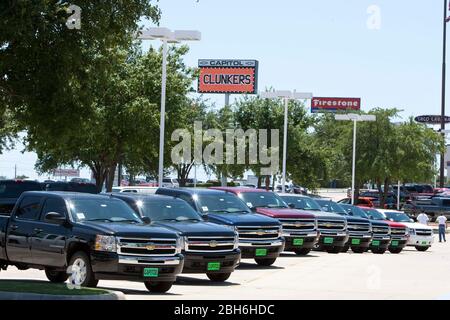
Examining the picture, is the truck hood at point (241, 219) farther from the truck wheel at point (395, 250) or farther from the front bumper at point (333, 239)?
the truck wheel at point (395, 250)

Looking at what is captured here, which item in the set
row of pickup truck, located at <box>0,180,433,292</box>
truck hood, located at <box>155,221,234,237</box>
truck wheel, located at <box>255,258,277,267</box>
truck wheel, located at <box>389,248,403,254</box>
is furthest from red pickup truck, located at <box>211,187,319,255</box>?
truck wheel, located at <box>389,248,403,254</box>

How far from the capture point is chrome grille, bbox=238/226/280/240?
76.7 feet

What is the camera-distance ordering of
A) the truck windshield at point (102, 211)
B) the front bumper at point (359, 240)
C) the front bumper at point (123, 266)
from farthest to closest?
the front bumper at point (359, 240), the truck windshield at point (102, 211), the front bumper at point (123, 266)

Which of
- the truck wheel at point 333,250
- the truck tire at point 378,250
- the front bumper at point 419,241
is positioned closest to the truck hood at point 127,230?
the truck wheel at point 333,250

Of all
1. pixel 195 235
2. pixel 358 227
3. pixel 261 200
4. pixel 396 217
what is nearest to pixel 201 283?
pixel 195 235

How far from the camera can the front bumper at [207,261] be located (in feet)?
64.6

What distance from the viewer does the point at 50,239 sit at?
58.9 feet

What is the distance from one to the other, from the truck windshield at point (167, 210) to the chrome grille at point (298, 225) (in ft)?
22.4

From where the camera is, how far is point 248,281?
832 inches

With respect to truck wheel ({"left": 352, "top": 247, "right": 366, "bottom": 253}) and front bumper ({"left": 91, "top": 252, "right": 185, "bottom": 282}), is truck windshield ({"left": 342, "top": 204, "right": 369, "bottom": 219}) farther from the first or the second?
front bumper ({"left": 91, "top": 252, "right": 185, "bottom": 282})

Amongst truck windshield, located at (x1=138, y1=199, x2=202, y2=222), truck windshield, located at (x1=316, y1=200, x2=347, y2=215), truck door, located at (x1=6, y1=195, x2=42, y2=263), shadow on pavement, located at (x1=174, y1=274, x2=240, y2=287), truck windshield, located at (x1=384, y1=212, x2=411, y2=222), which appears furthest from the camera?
truck windshield, located at (x1=384, y1=212, x2=411, y2=222)

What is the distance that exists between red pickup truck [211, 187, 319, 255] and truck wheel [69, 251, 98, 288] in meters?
10.6

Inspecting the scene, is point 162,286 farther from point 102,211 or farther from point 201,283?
point 201,283

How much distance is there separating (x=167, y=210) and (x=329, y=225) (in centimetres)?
1214
